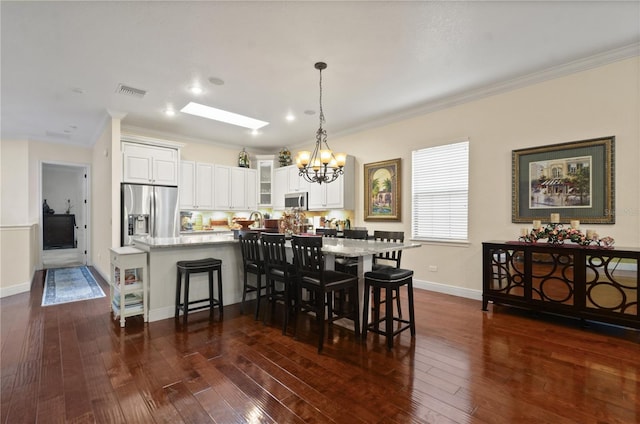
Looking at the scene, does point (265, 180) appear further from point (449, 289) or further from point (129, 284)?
point (449, 289)

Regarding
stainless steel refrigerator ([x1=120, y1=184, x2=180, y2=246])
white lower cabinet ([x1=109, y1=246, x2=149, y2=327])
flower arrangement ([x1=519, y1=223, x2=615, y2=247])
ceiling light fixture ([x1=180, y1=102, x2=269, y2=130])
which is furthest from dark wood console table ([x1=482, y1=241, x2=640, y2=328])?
stainless steel refrigerator ([x1=120, y1=184, x2=180, y2=246])

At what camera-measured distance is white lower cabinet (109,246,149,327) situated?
3.30 m

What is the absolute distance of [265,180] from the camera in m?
7.38

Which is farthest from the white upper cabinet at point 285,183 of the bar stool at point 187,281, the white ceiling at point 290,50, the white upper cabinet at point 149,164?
the bar stool at point 187,281

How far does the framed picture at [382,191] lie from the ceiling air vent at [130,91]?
3731mm

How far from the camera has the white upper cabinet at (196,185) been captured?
6176 millimetres

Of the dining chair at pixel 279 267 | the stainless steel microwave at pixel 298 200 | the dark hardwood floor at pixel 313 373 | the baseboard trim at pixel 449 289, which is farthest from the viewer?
the stainless steel microwave at pixel 298 200

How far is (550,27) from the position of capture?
9.20 ft

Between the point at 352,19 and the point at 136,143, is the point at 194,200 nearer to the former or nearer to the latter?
the point at 136,143

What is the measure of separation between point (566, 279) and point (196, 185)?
20.4 ft

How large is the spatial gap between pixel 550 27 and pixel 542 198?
74.8 inches

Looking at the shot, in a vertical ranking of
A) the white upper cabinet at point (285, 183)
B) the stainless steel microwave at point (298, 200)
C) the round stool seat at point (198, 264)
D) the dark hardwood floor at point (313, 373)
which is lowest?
the dark hardwood floor at point (313, 373)

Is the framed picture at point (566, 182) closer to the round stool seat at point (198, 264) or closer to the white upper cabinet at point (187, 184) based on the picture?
the round stool seat at point (198, 264)

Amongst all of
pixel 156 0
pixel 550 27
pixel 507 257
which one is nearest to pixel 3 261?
pixel 156 0
